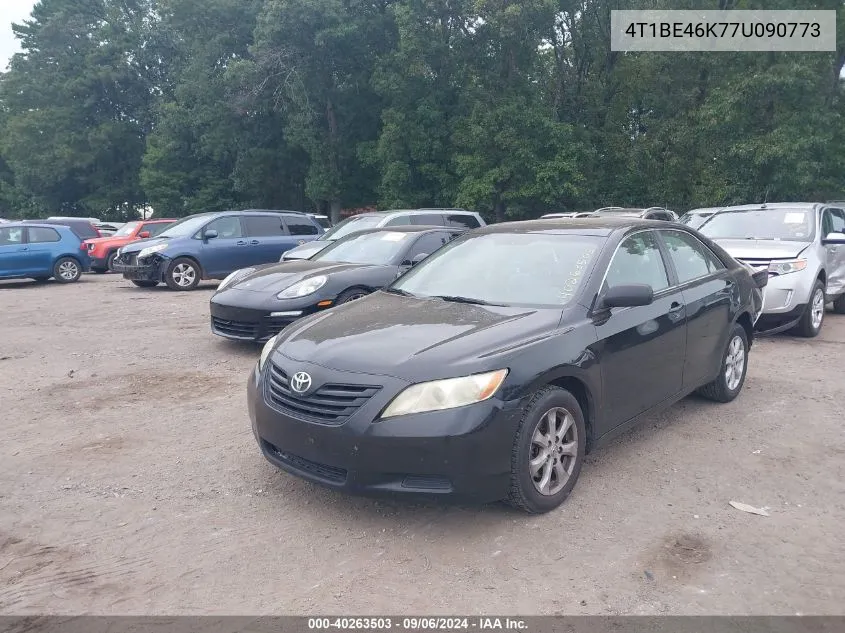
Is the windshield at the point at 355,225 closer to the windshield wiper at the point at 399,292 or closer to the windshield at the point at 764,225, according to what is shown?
the windshield at the point at 764,225

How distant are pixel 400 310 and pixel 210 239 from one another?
1110 centimetres

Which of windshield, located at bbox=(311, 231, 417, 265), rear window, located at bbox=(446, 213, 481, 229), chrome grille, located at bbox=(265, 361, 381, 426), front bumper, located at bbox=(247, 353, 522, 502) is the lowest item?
front bumper, located at bbox=(247, 353, 522, 502)

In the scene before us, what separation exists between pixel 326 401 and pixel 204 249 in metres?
11.8

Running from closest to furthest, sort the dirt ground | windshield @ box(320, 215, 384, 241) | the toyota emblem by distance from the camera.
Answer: the dirt ground
the toyota emblem
windshield @ box(320, 215, 384, 241)

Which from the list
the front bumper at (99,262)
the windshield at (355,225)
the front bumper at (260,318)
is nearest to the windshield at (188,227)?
the windshield at (355,225)

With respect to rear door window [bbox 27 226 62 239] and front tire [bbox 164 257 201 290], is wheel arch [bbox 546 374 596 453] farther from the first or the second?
rear door window [bbox 27 226 62 239]

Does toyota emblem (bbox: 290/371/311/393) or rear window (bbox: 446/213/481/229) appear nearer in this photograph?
toyota emblem (bbox: 290/371/311/393)

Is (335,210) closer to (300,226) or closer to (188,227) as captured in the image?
(300,226)

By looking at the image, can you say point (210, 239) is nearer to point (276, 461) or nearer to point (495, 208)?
point (276, 461)

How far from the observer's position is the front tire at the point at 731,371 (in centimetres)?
582

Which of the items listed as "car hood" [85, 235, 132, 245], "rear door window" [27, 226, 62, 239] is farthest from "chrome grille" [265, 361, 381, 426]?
"car hood" [85, 235, 132, 245]

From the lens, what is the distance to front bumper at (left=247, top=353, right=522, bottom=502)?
11.5 feet

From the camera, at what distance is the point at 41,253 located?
16484 mm

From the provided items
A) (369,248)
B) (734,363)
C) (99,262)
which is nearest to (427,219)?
(369,248)
